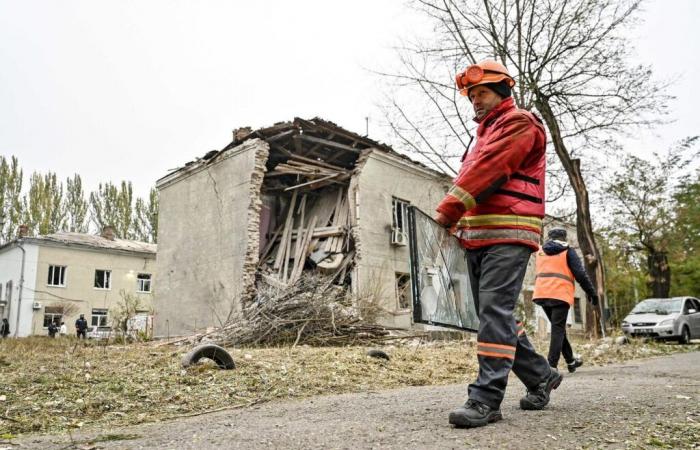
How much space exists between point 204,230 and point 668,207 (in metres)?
20.4

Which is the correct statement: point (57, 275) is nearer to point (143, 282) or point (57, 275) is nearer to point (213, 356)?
point (143, 282)

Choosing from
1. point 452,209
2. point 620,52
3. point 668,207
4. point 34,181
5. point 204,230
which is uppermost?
point 34,181

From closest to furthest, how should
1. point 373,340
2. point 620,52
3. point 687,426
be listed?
point 687,426
point 373,340
point 620,52

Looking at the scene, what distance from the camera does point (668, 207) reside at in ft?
83.8

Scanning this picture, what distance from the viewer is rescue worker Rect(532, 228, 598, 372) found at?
20.5 ft

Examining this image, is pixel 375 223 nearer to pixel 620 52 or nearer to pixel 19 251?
pixel 620 52

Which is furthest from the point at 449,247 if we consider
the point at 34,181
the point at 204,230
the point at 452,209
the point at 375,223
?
the point at 34,181

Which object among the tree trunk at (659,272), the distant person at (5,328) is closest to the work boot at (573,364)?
the tree trunk at (659,272)

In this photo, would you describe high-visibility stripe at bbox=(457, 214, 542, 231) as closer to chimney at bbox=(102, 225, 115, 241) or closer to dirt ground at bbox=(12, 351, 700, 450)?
dirt ground at bbox=(12, 351, 700, 450)

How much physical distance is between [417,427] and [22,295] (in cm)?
3637

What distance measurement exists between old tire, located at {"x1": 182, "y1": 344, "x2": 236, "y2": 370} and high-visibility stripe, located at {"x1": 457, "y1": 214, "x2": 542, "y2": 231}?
11.2 feet

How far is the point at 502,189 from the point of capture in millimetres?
3328

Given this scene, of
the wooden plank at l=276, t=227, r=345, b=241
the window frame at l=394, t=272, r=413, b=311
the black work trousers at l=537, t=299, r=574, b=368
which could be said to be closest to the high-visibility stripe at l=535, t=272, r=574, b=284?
the black work trousers at l=537, t=299, r=574, b=368

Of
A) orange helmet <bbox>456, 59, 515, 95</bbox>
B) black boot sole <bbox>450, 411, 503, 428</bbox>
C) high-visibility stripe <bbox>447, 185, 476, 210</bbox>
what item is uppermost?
orange helmet <bbox>456, 59, 515, 95</bbox>
